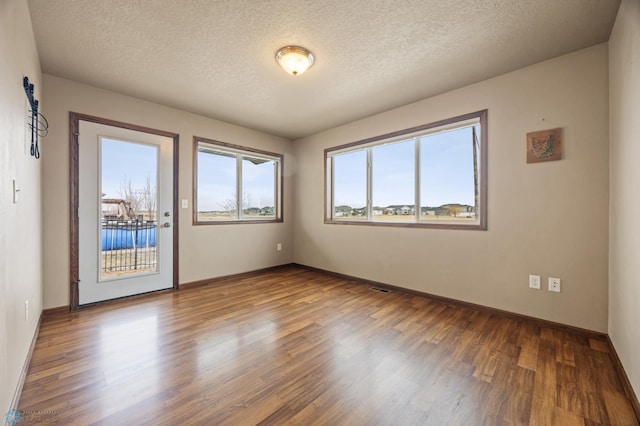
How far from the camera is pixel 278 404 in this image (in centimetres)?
151

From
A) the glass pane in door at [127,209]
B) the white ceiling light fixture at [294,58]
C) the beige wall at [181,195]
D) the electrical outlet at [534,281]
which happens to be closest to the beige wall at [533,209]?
the electrical outlet at [534,281]

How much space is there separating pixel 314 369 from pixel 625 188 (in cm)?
251

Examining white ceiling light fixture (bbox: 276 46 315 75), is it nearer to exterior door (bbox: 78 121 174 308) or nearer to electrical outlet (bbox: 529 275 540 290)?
exterior door (bbox: 78 121 174 308)

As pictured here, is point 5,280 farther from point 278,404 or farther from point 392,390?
point 392,390

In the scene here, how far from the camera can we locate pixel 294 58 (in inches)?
92.7

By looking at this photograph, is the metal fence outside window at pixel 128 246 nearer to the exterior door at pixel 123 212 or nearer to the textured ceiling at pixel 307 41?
the exterior door at pixel 123 212

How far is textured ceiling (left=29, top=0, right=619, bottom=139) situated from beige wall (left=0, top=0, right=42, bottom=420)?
17.0 inches

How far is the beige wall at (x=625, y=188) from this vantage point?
5.24 ft

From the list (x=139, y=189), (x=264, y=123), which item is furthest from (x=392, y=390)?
(x=264, y=123)

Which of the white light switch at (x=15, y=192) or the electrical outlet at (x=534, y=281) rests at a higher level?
the white light switch at (x=15, y=192)

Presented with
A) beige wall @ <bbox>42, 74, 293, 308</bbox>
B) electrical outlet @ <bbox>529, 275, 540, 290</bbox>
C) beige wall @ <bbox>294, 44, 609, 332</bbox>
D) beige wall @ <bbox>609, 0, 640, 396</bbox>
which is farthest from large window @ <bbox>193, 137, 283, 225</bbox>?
beige wall @ <bbox>609, 0, 640, 396</bbox>

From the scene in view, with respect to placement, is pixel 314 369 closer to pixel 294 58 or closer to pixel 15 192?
pixel 15 192

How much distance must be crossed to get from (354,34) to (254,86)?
4.45 ft

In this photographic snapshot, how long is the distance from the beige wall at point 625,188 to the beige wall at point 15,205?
3.44 metres
